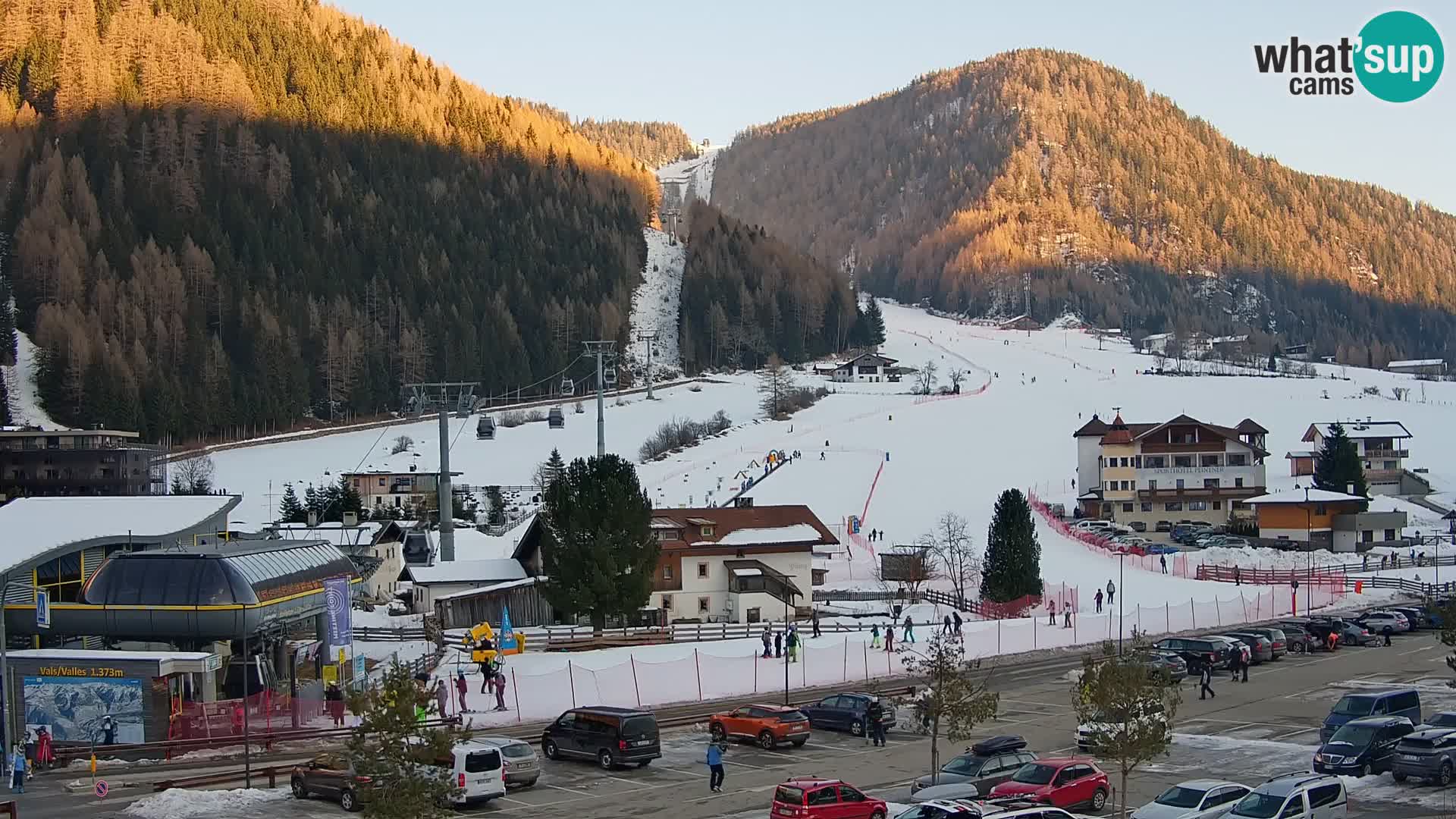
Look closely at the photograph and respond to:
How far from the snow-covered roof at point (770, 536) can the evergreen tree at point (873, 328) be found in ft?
419

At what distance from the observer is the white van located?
23.8 meters

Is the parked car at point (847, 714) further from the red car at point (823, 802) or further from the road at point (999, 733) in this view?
the red car at point (823, 802)

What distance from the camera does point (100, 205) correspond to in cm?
14412

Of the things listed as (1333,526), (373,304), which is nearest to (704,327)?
(373,304)

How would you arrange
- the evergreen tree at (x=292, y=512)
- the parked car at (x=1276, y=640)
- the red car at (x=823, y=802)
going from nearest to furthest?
the red car at (x=823, y=802), the parked car at (x=1276, y=640), the evergreen tree at (x=292, y=512)

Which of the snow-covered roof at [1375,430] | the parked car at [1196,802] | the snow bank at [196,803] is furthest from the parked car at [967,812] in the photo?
the snow-covered roof at [1375,430]

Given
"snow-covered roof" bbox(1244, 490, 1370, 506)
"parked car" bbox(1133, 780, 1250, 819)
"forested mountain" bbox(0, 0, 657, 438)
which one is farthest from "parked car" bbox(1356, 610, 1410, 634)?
"forested mountain" bbox(0, 0, 657, 438)

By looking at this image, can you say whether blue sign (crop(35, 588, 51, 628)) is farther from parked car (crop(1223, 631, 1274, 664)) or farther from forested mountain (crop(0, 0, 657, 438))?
Result: forested mountain (crop(0, 0, 657, 438))

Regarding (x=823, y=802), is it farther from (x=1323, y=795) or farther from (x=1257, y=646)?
(x=1257, y=646)

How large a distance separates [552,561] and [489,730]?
12.0 meters

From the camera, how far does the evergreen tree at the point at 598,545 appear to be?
4209cm

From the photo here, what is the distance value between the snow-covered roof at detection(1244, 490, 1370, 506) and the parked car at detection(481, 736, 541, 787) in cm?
4869

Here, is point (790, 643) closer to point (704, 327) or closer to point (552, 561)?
point (552, 561)

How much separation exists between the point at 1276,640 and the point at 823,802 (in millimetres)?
23394
